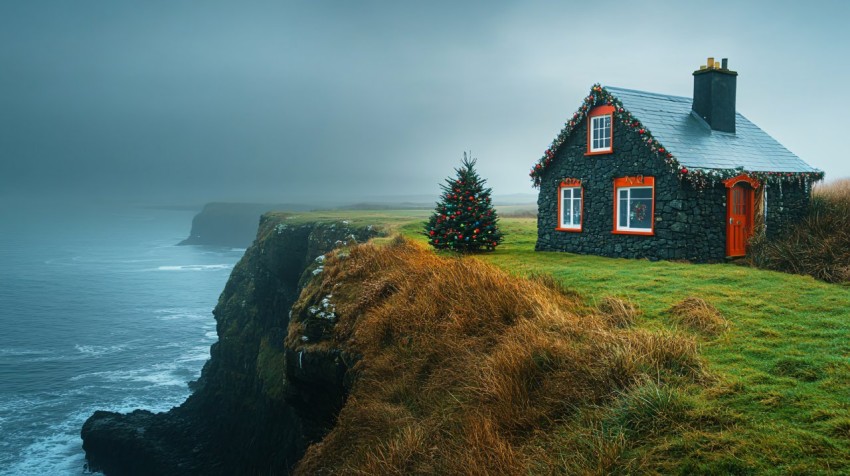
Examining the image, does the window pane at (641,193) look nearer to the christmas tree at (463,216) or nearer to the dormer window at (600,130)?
the dormer window at (600,130)

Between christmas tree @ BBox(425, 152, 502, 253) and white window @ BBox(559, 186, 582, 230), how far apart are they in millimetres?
3097

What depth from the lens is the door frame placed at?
1789cm

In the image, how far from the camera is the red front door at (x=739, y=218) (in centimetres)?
1798

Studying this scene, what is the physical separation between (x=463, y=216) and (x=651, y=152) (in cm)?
751

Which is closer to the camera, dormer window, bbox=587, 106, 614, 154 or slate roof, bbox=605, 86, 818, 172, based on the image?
slate roof, bbox=605, 86, 818, 172

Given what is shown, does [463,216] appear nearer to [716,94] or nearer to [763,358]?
[716,94]

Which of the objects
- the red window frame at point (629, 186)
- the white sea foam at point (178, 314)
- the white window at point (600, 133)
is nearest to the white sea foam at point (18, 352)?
the white sea foam at point (178, 314)

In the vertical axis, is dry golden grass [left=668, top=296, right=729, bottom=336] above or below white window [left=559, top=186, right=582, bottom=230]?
below

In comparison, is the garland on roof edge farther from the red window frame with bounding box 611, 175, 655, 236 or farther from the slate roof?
the red window frame with bounding box 611, 175, 655, 236

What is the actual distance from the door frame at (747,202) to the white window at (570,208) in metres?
5.33

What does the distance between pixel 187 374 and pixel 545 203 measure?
36.9 m

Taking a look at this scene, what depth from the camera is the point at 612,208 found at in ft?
65.3

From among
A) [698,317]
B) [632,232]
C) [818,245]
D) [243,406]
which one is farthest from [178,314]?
[698,317]

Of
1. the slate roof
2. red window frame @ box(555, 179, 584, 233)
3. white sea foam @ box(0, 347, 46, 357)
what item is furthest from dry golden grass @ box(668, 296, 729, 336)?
white sea foam @ box(0, 347, 46, 357)
